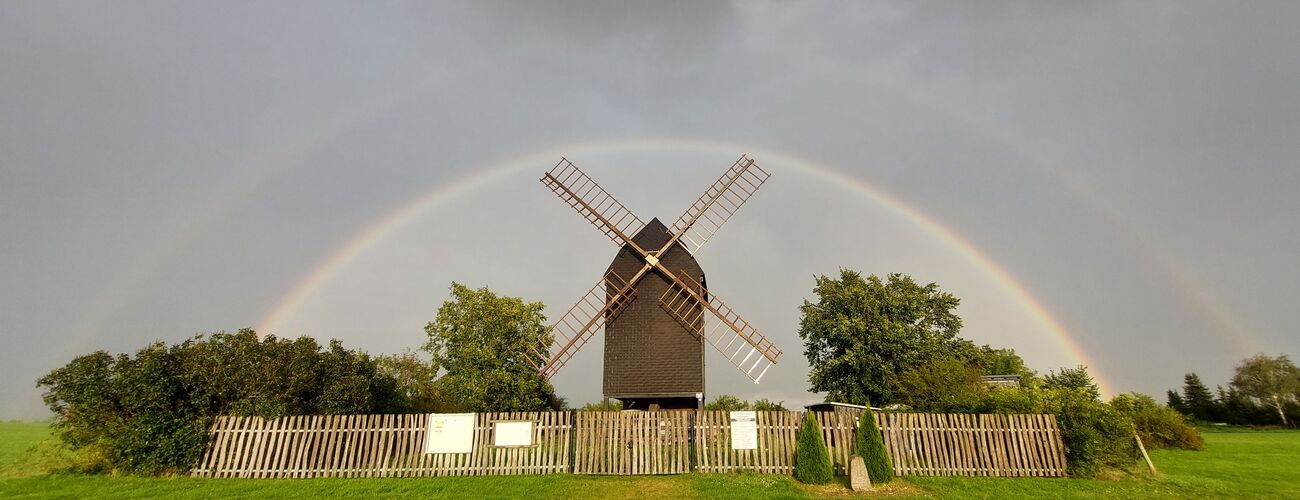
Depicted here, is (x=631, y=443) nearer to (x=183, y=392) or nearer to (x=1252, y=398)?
(x=183, y=392)

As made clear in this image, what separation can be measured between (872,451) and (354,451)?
13.1 metres

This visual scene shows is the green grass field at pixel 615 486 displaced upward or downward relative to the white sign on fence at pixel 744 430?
downward

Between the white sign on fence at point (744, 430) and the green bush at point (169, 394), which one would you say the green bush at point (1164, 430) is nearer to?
the white sign on fence at point (744, 430)

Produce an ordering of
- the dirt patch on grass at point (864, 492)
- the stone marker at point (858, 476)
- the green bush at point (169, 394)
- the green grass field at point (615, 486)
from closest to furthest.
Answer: the green grass field at point (615, 486), the dirt patch on grass at point (864, 492), the stone marker at point (858, 476), the green bush at point (169, 394)

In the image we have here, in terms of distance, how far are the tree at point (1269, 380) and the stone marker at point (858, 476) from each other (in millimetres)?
61169

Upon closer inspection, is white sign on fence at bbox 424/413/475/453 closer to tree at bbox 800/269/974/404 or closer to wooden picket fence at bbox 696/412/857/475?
wooden picket fence at bbox 696/412/857/475

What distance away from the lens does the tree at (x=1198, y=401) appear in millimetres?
50719

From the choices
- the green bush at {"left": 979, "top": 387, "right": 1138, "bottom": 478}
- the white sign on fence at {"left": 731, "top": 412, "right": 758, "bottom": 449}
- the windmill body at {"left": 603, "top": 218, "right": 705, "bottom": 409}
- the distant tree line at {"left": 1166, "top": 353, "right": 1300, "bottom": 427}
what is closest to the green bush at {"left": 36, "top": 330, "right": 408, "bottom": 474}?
the windmill body at {"left": 603, "top": 218, "right": 705, "bottom": 409}

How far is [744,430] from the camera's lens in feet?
49.3

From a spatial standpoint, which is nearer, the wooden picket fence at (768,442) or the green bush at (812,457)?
the green bush at (812,457)

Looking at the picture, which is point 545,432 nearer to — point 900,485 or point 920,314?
point 900,485

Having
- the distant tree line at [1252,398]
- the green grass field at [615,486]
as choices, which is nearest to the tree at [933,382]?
the green grass field at [615,486]

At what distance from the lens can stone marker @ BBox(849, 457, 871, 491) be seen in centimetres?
1300

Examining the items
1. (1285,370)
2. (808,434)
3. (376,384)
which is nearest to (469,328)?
(376,384)
